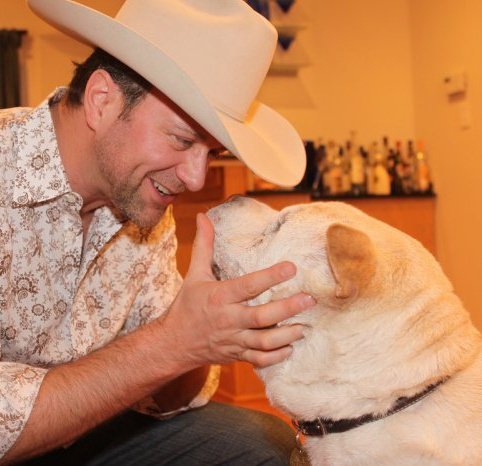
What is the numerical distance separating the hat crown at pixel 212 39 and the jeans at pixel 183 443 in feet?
3.01

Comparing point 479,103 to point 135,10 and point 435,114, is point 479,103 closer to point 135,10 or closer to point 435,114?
point 435,114

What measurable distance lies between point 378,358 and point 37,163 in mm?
1025

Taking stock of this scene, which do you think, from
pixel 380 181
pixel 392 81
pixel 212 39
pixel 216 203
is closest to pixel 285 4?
pixel 392 81

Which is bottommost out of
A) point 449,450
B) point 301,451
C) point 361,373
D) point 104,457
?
point 104,457

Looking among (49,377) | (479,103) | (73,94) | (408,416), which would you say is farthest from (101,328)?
(479,103)

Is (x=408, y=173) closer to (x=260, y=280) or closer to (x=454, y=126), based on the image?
(x=454, y=126)

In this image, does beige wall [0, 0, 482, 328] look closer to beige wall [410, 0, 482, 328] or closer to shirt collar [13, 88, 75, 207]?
beige wall [410, 0, 482, 328]

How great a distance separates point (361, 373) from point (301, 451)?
387 millimetres

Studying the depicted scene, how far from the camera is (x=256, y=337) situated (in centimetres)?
147

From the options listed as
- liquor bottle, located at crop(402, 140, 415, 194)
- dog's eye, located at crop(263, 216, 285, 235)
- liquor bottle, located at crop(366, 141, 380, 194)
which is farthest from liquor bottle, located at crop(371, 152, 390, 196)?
dog's eye, located at crop(263, 216, 285, 235)

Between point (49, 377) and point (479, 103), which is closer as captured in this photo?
point (49, 377)

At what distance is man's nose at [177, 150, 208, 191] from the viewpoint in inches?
72.7

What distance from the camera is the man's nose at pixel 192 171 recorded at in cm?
185

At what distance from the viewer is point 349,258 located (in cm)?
131
